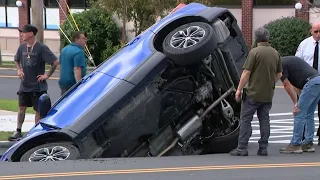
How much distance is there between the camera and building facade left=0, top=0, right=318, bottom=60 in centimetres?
2659

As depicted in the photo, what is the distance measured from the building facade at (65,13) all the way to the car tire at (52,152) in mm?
19879

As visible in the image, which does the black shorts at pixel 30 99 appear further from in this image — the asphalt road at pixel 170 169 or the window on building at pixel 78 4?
the window on building at pixel 78 4

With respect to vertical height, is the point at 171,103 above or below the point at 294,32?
above

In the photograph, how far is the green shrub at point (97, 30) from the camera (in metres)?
26.5

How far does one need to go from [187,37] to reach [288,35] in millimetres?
17263

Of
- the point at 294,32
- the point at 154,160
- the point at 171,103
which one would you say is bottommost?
the point at 294,32

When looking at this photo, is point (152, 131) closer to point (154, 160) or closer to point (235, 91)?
point (154, 160)

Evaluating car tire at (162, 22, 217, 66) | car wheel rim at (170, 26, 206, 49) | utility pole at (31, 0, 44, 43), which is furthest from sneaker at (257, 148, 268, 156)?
utility pole at (31, 0, 44, 43)

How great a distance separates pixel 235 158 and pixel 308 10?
19167mm

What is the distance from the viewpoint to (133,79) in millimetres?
7086

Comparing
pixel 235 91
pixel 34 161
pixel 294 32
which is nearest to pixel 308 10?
pixel 294 32

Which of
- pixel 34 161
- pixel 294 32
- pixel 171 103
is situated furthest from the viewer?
pixel 294 32

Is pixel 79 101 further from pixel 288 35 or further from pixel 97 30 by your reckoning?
pixel 97 30

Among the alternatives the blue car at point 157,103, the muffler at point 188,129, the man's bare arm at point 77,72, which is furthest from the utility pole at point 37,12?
the muffler at point 188,129
